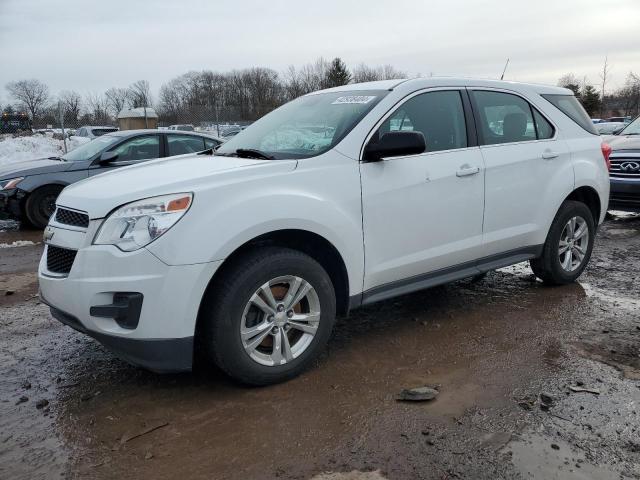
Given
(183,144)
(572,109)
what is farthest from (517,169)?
(183,144)

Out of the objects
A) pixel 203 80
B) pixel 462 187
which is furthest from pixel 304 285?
pixel 203 80

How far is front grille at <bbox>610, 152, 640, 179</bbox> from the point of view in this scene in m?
8.14

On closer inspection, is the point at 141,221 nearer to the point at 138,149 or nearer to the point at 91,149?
the point at 138,149

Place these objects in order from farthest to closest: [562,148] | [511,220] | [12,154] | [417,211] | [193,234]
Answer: [12,154], [562,148], [511,220], [417,211], [193,234]

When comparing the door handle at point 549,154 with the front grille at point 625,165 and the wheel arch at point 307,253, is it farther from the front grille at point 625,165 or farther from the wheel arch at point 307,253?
the front grille at point 625,165

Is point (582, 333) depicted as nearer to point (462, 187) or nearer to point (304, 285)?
point (462, 187)

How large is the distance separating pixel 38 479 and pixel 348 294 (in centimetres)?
197

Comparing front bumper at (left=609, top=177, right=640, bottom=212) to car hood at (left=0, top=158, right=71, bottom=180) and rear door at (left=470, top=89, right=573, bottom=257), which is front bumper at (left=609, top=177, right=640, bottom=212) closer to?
rear door at (left=470, top=89, right=573, bottom=257)

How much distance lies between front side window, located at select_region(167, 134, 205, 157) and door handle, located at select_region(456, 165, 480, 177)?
6083mm

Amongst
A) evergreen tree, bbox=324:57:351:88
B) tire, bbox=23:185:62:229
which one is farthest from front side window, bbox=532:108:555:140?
evergreen tree, bbox=324:57:351:88

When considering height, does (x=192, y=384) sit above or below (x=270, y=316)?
below

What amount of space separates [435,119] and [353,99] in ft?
2.13

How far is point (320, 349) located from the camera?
348cm

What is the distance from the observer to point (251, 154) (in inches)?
149
